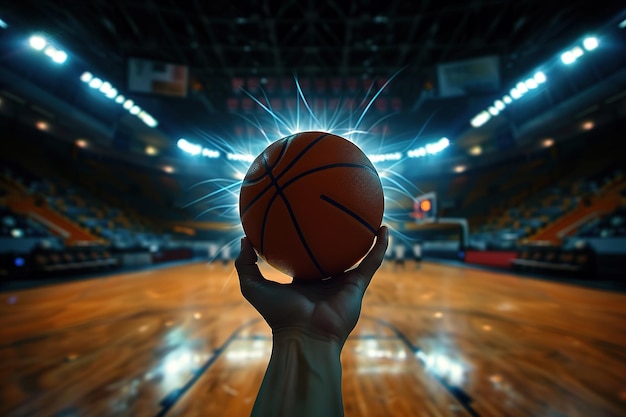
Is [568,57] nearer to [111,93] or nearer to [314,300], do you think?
[314,300]

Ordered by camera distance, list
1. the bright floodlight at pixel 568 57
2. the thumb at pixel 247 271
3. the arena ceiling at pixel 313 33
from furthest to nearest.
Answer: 1. the bright floodlight at pixel 568 57
2. the arena ceiling at pixel 313 33
3. the thumb at pixel 247 271

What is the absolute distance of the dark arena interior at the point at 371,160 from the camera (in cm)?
146

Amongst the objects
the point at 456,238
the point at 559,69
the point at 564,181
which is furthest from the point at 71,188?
the point at 564,181

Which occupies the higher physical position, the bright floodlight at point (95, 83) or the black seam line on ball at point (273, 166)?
the bright floodlight at point (95, 83)

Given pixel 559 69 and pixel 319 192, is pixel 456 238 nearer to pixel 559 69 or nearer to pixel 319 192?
pixel 559 69

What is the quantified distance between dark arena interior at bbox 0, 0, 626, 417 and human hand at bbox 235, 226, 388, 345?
0.62 meters

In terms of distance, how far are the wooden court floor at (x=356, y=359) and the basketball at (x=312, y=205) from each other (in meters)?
0.69

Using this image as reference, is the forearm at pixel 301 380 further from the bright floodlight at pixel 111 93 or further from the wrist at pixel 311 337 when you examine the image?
the bright floodlight at pixel 111 93

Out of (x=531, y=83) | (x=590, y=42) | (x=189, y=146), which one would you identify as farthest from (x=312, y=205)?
(x=189, y=146)

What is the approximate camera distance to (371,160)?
436cm

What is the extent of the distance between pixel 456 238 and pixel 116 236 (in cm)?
1310

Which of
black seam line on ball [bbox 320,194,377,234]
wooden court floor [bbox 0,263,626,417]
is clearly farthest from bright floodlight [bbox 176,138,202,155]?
black seam line on ball [bbox 320,194,377,234]

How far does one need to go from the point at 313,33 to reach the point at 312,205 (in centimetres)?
847

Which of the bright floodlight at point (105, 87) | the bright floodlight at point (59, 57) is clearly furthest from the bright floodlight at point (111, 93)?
the bright floodlight at point (59, 57)
